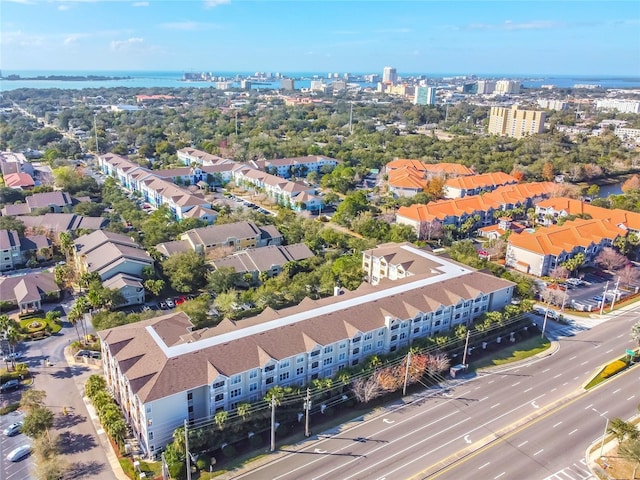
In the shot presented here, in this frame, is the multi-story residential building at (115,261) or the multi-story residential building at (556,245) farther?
the multi-story residential building at (556,245)

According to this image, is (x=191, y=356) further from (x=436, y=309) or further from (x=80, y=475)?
(x=436, y=309)

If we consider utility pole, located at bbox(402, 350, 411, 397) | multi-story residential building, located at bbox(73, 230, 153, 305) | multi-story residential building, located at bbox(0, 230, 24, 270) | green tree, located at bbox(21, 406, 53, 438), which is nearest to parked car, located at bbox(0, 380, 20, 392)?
green tree, located at bbox(21, 406, 53, 438)

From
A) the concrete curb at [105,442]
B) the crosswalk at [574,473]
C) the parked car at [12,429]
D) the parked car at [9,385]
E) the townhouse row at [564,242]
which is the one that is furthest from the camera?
the townhouse row at [564,242]

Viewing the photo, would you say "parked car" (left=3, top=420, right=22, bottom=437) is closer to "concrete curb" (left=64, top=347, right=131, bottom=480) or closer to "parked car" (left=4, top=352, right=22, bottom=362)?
"concrete curb" (left=64, top=347, right=131, bottom=480)

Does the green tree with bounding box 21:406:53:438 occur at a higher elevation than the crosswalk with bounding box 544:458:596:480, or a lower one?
higher

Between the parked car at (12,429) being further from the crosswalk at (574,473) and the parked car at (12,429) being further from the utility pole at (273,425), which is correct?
the crosswalk at (574,473)

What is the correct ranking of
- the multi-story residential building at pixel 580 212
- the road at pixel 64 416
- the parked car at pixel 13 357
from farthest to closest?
the multi-story residential building at pixel 580 212 → the parked car at pixel 13 357 → the road at pixel 64 416

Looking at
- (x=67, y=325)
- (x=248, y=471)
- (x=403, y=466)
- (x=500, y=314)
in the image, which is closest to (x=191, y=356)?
(x=248, y=471)

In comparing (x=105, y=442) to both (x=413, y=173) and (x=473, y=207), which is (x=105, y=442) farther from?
(x=413, y=173)

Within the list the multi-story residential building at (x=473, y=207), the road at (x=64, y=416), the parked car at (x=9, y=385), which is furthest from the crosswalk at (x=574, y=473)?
the multi-story residential building at (x=473, y=207)
